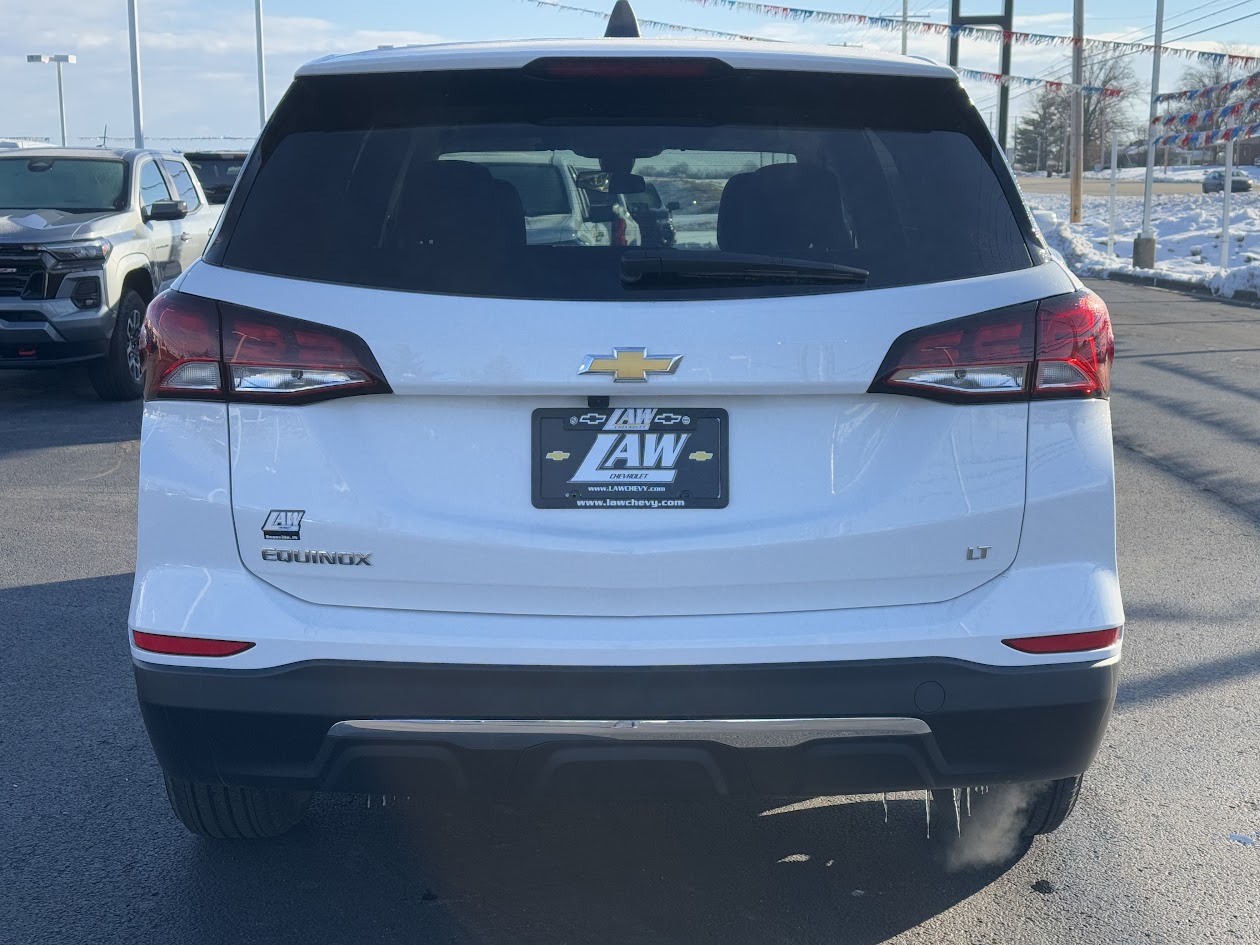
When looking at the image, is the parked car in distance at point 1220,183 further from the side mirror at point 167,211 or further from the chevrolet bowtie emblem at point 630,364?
the chevrolet bowtie emblem at point 630,364

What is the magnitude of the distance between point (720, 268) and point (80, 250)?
29.3 ft

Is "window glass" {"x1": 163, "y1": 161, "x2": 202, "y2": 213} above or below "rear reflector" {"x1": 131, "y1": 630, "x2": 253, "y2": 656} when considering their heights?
above

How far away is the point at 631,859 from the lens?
3361 mm

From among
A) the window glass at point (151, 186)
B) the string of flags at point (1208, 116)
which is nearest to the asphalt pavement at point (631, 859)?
the window glass at point (151, 186)

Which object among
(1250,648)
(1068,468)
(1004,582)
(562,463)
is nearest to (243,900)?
(562,463)

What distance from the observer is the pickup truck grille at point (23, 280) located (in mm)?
10203

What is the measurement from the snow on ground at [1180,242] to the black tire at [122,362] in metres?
11.9

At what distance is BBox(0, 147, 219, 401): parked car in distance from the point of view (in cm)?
1020

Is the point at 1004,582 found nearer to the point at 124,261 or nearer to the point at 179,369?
the point at 179,369

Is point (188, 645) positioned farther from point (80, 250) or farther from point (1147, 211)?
point (1147, 211)

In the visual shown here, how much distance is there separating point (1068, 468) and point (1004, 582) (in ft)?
0.83

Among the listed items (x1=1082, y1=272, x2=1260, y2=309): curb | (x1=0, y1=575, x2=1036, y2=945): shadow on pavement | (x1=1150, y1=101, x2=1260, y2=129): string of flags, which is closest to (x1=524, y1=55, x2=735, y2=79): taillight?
(x1=0, y1=575, x2=1036, y2=945): shadow on pavement

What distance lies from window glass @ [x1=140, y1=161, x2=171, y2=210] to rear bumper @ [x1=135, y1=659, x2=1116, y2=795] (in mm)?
9696

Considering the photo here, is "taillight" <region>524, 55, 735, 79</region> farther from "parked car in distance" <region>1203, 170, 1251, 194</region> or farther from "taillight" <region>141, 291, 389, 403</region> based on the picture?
"parked car in distance" <region>1203, 170, 1251, 194</region>
